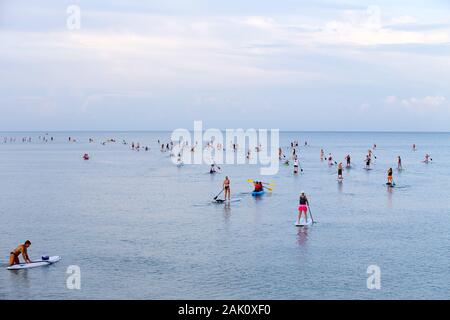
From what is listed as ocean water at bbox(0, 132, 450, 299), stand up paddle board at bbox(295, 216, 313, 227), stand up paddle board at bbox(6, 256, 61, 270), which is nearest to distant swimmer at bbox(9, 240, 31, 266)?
stand up paddle board at bbox(6, 256, 61, 270)

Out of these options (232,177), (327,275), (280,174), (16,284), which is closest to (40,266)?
(16,284)

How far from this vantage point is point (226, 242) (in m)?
31.5

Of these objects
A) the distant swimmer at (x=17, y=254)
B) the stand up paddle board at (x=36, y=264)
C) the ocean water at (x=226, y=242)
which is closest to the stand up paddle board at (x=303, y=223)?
the ocean water at (x=226, y=242)

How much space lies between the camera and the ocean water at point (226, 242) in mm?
23594

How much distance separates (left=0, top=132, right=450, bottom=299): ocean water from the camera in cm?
2359

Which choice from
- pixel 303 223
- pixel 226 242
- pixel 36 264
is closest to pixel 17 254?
pixel 36 264

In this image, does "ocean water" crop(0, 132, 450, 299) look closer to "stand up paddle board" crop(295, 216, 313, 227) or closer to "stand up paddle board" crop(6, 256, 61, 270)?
"stand up paddle board" crop(6, 256, 61, 270)

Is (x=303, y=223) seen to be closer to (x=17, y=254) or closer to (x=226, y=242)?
(x=226, y=242)

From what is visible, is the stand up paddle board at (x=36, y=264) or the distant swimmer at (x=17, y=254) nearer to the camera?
the stand up paddle board at (x=36, y=264)

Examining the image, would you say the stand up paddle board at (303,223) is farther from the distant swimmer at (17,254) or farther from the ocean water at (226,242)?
the distant swimmer at (17,254)
